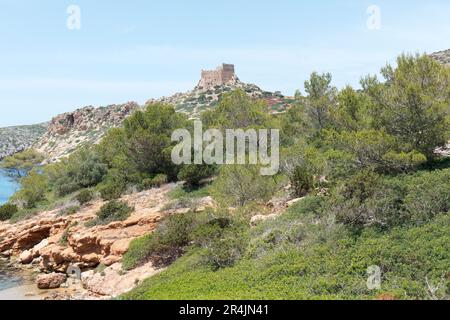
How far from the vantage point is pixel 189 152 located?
77.5ft

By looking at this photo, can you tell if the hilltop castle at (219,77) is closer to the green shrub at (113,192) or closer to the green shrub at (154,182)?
the green shrub at (154,182)

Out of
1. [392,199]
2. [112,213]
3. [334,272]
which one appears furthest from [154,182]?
[334,272]

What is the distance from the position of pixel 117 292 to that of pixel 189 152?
11.3 m

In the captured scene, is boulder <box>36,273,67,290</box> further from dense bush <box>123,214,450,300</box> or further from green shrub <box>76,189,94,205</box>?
green shrub <box>76,189,94,205</box>

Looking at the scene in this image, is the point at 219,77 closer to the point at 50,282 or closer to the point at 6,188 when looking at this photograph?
the point at 6,188

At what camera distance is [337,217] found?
1178cm

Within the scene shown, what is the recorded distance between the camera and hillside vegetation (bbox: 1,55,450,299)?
29.1ft

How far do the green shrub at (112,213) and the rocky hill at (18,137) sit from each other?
9041 cm

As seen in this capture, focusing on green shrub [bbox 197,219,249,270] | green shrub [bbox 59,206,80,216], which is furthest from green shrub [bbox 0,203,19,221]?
green shrub [bbox 197,219,249,270]

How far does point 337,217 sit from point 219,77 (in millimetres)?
74470
